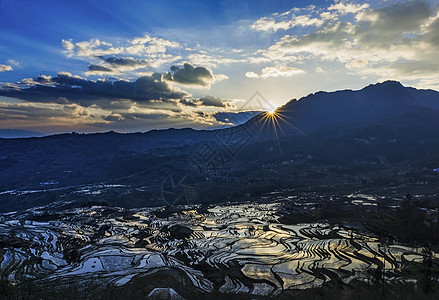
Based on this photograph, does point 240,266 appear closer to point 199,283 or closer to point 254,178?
point 199,283

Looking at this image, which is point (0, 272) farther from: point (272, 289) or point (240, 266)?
point (272, 289)

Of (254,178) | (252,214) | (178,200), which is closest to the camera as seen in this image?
(252,214)

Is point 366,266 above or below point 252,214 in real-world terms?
above

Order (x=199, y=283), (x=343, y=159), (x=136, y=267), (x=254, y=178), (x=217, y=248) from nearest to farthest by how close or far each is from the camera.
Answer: (x=199, y=283), (x=136, y=267), (x=217, y=248), (x=254, y=178), (x=343, y=159)

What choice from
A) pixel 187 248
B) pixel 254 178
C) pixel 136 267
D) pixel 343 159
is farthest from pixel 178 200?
pixel 343 159

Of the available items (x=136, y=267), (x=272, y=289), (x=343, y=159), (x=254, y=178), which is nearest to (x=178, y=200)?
(x=254, y=178)

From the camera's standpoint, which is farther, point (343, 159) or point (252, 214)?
point (343, 159)
